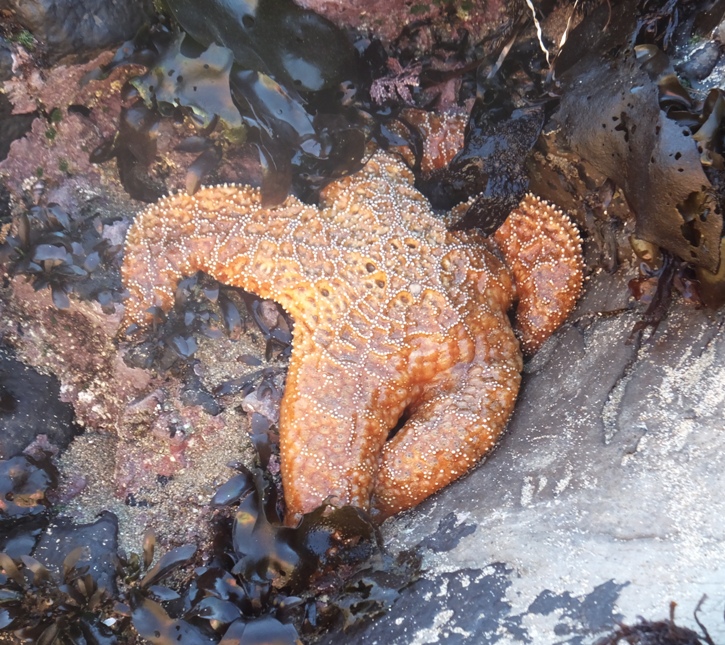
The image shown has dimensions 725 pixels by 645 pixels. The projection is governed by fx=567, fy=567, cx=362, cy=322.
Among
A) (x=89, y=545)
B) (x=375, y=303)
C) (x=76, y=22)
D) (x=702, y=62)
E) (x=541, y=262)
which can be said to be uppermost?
(x=702, y=62)

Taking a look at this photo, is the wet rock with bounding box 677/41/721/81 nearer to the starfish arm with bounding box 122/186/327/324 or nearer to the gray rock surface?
the gray rock surface

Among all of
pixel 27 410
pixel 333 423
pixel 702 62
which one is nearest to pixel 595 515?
pixel 333 423

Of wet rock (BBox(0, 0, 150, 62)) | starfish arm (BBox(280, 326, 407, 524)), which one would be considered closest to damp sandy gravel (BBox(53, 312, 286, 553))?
starfish arm (BBox(280, 326, 407, 524))

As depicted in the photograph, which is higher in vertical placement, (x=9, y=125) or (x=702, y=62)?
(x=702, y=62)

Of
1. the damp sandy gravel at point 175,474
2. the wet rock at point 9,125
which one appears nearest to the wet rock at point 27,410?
the damp sandy gravel at point 175,474

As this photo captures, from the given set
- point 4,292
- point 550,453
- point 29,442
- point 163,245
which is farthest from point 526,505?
point 4,292

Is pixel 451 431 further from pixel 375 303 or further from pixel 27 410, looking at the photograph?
pixel 27 410
